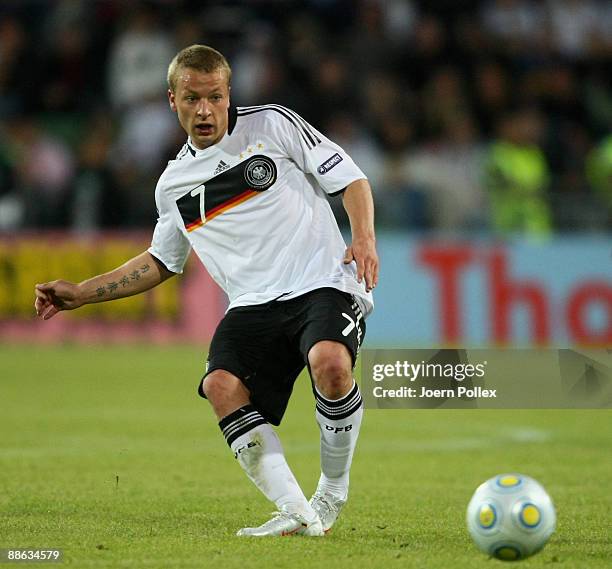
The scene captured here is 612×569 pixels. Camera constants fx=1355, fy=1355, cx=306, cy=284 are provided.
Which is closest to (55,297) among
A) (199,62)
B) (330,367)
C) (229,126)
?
(229,126)

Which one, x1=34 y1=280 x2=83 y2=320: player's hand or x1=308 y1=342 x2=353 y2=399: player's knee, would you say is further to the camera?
x1=34 y1=280 x2=83 y2=320: player's hand

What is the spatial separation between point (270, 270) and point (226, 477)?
208 cm

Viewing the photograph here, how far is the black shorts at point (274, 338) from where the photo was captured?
18.4 feet

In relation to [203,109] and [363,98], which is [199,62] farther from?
[363,98]

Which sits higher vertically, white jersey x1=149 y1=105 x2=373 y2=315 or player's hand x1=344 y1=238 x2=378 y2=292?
white jersey x1=149 y1=105 x2=373 y2=315

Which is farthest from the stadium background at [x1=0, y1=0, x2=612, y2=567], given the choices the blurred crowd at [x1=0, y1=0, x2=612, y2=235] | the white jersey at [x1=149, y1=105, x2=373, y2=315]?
the white jersey at [x1=149, y1=105, x2=373, y2=315]

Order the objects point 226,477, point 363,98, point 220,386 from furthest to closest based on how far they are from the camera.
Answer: point 363,98
point 226,477
point 220,386

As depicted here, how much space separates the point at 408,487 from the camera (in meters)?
7.05

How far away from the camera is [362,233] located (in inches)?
216

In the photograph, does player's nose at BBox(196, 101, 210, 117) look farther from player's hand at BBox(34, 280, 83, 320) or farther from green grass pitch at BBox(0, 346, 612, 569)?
green grass pitch at BBox(0, 346, 612, 569)

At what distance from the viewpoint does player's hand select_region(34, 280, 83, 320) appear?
592 centimetres

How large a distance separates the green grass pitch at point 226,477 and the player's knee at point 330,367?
0.62 metres

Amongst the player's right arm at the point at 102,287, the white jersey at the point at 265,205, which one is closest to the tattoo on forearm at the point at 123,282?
the player's right arm at the point at 102,287

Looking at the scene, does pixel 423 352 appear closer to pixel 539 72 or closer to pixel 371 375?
pixel 371 375
